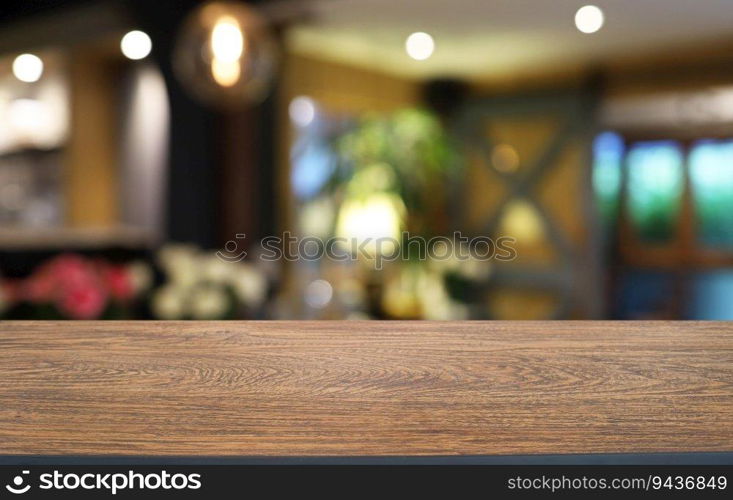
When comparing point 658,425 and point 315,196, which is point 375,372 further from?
point 315,196

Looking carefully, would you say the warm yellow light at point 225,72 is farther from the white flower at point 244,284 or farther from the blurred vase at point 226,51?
the white flower at point 244,284

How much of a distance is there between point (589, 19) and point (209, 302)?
296cm

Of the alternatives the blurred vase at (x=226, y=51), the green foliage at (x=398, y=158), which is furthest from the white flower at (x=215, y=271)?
the green foliage at (x=398, y=158)

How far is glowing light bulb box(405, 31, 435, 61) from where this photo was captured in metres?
4.60

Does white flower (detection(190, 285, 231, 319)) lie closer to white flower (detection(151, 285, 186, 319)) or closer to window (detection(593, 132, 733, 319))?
white flower (detection(151, 285, 186, 319))

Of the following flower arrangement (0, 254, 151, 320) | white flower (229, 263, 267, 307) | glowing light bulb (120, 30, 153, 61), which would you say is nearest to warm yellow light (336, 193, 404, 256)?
glowing light bulb (120, 30, 153, 61)

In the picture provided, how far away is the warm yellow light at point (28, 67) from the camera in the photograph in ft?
19.4

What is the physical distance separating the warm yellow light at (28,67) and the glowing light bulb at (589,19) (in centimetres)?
405

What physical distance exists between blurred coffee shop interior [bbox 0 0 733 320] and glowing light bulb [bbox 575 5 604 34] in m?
0.02
